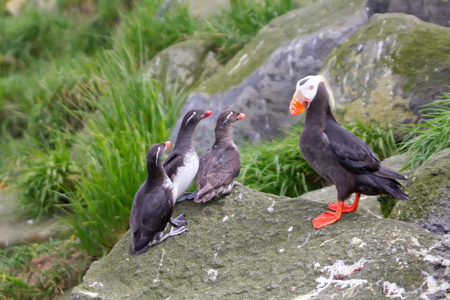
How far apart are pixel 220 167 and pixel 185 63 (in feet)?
13.1

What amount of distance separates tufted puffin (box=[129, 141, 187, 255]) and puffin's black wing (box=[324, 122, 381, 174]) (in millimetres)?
962

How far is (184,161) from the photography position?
3.45 meters

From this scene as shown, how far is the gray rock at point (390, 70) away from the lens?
191 inches

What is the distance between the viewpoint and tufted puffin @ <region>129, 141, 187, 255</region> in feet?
10.2

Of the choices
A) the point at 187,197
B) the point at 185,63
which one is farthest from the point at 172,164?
the point at 185,63

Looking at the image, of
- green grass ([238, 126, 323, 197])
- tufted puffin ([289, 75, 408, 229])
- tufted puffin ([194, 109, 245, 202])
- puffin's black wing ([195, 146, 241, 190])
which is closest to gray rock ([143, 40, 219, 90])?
green grass ([238, 126, 323, 197])

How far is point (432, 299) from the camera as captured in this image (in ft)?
7.82

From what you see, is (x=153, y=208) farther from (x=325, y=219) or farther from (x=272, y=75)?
(x=272, y=75)

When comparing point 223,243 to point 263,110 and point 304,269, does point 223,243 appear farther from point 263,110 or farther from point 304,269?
point 263,110

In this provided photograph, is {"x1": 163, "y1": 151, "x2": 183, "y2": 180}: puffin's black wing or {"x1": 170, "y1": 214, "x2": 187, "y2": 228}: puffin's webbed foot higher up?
{"x1": 163, "y1": 151, "x2": 183, "y2": 180}: puffin's black wing

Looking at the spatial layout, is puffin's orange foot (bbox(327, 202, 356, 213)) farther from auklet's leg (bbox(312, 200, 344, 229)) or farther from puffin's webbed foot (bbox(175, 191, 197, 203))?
puffin's webbed foot (bbox(175, 191, 197, 203))

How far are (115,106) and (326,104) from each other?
113 inches

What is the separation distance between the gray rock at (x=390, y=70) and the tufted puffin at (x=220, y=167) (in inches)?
73.0

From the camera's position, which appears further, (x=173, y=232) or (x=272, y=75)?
(x=272, y=75)
